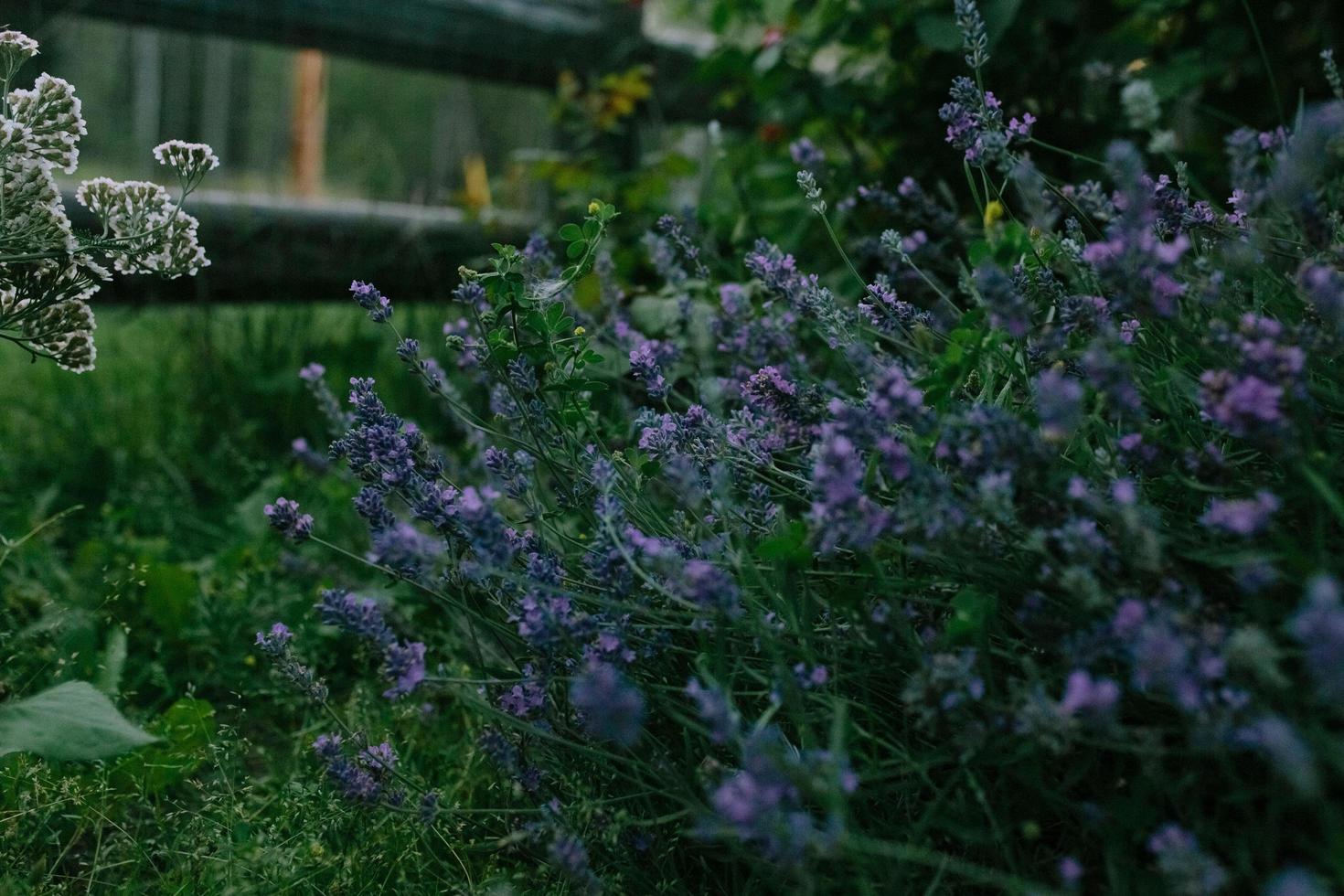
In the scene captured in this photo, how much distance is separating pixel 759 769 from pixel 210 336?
8.44 ft

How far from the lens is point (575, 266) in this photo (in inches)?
57.0

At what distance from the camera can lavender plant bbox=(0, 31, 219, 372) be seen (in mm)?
1386

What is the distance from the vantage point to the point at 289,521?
1.29 m

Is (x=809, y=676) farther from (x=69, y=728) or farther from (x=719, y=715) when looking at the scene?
(x=69, y=728)

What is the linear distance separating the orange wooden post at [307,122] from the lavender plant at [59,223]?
194 cm

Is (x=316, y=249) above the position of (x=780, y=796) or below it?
below

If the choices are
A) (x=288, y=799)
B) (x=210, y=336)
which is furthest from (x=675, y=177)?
(x=288, y=799)

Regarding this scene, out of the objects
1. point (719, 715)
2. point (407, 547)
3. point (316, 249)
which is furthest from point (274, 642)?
point (316, 249)

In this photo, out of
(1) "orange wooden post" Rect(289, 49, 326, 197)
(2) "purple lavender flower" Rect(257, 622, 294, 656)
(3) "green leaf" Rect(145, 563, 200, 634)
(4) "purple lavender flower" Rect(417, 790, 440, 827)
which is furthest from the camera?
(1) "orange wooden post" Rect(289, 49, 326, 197)

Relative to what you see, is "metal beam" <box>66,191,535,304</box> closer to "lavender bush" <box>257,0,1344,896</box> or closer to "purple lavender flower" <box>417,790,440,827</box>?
"lavender bush" <box>257,0,1344,896</box>

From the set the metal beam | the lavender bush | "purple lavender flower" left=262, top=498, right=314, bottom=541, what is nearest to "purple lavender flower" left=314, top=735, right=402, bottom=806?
the lavender bush

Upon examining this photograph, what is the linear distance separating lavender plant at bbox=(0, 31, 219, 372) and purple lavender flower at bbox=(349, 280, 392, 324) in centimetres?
29

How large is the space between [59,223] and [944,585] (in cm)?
114

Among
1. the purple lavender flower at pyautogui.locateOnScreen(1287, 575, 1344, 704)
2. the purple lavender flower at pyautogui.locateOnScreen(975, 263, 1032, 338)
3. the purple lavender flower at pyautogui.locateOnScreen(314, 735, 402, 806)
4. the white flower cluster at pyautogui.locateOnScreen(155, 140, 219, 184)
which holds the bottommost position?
the purple lavender flower at pyautogui.locateOnScreen(314, 735, 402, 806)
